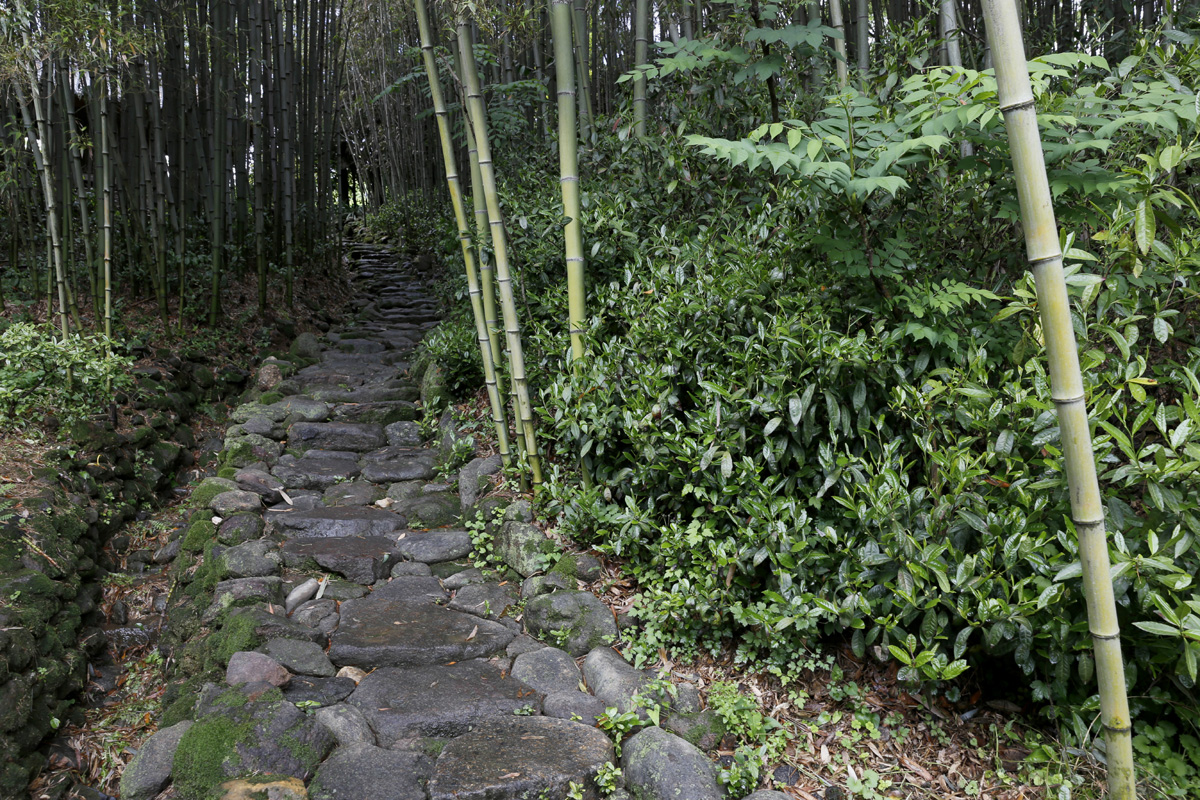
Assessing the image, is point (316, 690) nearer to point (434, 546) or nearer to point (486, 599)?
point (486, 599)

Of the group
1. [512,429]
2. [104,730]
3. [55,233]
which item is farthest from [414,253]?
[104,730]

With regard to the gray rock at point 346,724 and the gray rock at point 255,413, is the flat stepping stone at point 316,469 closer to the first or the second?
the gray rock at point 255,413

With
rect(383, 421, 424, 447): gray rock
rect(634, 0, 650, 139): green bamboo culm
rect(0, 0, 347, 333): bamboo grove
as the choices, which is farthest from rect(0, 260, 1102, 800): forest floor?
rect(0, 0, 347, 333): bamboo grove

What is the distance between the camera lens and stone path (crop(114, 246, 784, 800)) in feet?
5.76

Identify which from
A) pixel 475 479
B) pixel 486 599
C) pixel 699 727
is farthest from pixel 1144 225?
pixel 475 479

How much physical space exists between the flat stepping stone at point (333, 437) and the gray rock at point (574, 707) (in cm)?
229

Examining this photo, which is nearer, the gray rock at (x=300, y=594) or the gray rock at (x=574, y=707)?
the gray rock at (x=574, y=707)

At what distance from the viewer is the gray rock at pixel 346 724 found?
1887mm

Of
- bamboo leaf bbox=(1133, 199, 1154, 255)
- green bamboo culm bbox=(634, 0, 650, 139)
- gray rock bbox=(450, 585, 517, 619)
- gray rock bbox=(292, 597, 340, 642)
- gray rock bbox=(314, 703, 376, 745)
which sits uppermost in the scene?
green bamboo culm bbox=(634, 0, 650, 139)

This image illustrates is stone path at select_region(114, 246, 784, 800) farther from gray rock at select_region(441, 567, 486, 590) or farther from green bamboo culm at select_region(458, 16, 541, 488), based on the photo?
green bamboo culm at select_region(458, 16, 541, 488)

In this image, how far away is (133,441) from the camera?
364 cm

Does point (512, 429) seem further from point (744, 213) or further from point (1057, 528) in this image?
point (1057, 528)

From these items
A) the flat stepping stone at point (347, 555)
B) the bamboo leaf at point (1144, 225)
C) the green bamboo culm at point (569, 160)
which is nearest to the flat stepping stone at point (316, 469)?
the flat stepping stone at point (347, 555)

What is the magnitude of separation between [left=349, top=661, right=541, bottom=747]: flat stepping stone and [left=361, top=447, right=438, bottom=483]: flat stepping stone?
1.51 m
